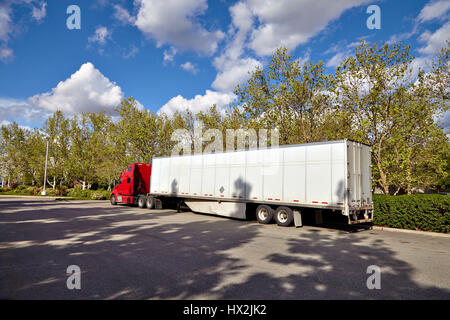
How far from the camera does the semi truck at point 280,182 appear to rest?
1120cm

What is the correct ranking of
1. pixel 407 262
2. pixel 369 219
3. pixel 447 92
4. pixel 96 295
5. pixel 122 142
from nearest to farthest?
1. pixel 96 295
2. pixel 407 262
3. pixel 369 219
4. pixel 447 92
5. pixel 122 142

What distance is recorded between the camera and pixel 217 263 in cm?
674

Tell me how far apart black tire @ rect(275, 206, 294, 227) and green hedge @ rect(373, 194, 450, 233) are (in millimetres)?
4309

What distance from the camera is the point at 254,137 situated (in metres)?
24.6

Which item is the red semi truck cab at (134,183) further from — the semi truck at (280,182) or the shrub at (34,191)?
the shrub at (34,191)

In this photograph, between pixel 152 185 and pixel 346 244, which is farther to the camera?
pixel 152 185

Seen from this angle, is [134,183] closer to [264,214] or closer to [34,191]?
[264,214]

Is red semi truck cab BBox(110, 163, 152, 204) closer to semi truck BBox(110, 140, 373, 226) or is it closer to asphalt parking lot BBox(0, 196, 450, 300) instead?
semi truck BBox(110, 140, 373, 226)

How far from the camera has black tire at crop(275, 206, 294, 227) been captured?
12.6 metres

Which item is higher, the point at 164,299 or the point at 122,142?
the point at 122,142

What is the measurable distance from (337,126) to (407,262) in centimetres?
1363
